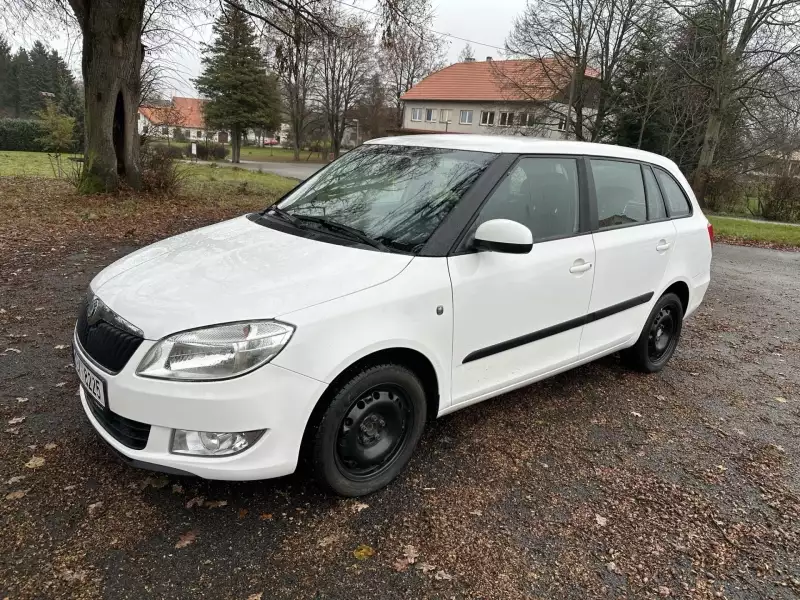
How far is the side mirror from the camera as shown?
271 cm

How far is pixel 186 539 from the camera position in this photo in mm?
2367

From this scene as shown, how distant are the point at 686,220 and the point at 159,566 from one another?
14.3ft

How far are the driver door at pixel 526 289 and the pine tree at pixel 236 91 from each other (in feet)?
121

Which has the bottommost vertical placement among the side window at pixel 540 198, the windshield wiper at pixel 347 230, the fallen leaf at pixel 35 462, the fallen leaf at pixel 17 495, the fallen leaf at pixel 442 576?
the fallen leaf at pixel 442 576

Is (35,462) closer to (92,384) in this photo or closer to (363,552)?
(92,384)

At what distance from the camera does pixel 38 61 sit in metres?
61.5

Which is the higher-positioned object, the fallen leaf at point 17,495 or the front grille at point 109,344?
the front grille at point 109,344

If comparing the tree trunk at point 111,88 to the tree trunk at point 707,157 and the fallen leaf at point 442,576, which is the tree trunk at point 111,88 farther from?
the tree trunk at point 707,157

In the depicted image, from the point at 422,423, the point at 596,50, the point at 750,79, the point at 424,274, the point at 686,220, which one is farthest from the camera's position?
the point at 596,50

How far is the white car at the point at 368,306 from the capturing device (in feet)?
7.34

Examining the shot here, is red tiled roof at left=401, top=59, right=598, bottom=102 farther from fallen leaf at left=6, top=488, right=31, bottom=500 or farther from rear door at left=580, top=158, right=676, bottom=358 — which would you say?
fallen leaf at left=6, top=488, right=31, bottom=500

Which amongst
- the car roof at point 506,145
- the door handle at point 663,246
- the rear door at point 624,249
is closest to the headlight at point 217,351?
the car roof at point 506,145

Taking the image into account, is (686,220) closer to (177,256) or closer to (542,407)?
(542,407)

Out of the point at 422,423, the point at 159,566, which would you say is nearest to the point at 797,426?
the point at 422,423
